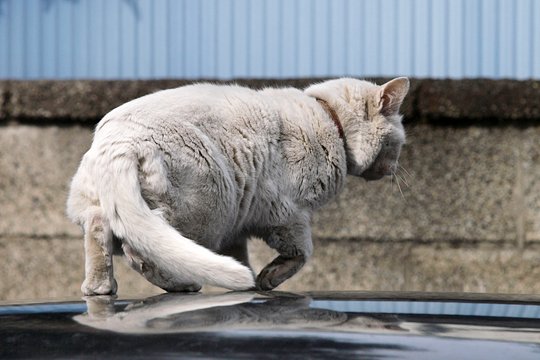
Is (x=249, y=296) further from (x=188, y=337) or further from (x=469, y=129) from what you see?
(x=469, y=129)

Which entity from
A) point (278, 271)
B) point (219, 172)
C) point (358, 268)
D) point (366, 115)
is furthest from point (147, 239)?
point (358, 268)

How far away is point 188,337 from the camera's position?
3.54 ft

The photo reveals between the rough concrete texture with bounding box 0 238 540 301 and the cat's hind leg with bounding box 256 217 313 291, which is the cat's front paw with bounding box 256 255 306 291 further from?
the rough concrete texture with bounding box 0 238 540 301

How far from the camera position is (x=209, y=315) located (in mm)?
1255

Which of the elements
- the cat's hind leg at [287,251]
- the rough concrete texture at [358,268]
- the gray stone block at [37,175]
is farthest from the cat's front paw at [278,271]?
the gray stone block at [37,175]

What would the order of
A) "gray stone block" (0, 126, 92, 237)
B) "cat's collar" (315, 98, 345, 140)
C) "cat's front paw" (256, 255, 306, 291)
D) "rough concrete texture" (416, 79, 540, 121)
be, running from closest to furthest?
1. "cat's front paw" (256, 255, 306, 291)
2. "cat's collar" (315, 98, 345, 140)
3. "rough concrete texture" (416, 79, 540, 121)
4. "gray stone block" (0, 126, 92, 237)

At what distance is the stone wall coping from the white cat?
3.91 ft

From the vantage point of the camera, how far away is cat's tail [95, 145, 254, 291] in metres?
2.12

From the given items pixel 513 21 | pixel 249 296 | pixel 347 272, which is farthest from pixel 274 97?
pixel 513 21

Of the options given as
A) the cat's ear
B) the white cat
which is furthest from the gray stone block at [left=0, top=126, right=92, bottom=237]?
the cat's ear

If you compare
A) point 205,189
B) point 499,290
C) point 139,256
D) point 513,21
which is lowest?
point 499,290

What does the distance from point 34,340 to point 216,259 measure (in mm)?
1004

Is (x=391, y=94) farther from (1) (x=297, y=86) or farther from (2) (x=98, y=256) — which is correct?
(1) (x=297, y=86)

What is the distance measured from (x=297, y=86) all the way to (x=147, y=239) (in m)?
2.14
